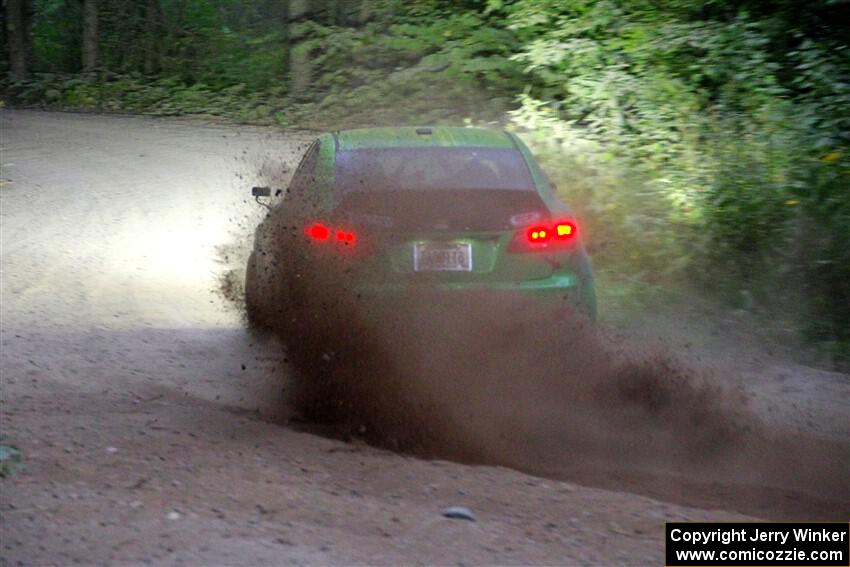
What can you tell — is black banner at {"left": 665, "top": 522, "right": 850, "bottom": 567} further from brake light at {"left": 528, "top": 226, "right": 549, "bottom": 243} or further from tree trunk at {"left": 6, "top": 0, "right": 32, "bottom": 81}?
tree trunk at {"left": 6, "top": 0, "right": 32, "bottom": 81}

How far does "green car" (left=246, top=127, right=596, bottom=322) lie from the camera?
24.2 ft

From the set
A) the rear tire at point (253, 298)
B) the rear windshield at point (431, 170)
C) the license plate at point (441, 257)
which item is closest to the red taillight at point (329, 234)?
the rear windshield at point (431, 170)

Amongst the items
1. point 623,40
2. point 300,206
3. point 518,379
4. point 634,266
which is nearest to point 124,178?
point 623,40

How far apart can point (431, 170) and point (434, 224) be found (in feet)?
2.37

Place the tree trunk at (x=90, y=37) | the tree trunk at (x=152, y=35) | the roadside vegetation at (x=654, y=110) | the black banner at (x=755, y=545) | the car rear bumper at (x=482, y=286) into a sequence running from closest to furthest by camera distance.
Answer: the black banner at (x=755, y=545) < the car rear bumper at (x=482, y=286) < the roadside vegetation at (x=654, y=110) < the tree trunk at (x=152, y=35) < the tree trunk at (x=90, y=37)

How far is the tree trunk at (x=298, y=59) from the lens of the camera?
23.8 metres

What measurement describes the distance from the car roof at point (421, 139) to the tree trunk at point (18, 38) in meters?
20.0

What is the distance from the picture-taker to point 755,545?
205 inches

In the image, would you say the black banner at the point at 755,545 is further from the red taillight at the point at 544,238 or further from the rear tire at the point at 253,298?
the rear tire at the point at 253,298

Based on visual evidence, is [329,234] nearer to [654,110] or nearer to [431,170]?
[431,170]

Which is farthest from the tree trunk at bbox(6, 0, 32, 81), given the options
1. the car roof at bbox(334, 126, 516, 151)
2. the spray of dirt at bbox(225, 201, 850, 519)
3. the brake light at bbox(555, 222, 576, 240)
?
the brake light at bbox(555, 222, 576, 240)

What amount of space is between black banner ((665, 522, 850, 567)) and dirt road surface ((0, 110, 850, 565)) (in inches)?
4.6

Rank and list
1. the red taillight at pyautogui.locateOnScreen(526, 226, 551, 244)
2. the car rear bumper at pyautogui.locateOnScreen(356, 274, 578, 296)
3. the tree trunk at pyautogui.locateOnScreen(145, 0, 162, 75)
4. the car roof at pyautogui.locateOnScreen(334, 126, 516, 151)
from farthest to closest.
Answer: the tree trunk at pyautogui.locateOnScreen(145, 0, 162, 75)
the car roof at pyautogui.locateOnScreen(334, 126, 516, 151)
the red taillight at pyautogui.locateOnScreen(526, 226, 551, 244)
the car rear bumper at pyautogui.locateOnScreen(356, 274, 578, 296)

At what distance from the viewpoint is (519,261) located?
757 centimetres
